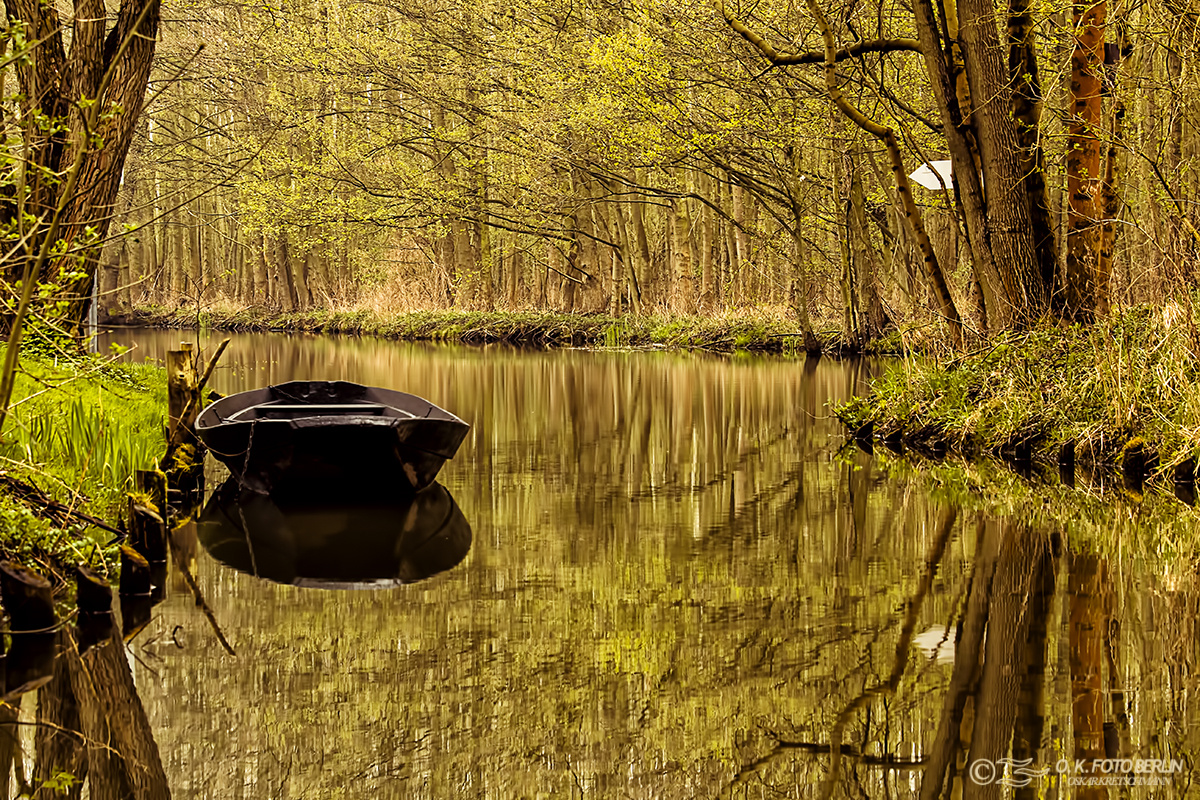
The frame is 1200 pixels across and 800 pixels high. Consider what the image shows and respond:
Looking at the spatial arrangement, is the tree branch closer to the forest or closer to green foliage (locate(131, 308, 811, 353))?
the forest

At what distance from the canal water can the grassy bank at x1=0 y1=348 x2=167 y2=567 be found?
0.69 m

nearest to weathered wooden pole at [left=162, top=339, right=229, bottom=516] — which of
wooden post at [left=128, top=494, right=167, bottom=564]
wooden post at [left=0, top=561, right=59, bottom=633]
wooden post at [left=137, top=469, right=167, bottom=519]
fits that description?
wooden post at [left=137, top=469, right=167, bottom=519]

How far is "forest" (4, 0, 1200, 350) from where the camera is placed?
44.3ft

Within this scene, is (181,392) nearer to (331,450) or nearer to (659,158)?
(331,450)

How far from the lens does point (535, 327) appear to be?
39656 millimetres

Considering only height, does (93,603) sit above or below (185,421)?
below

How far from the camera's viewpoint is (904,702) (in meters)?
5.66

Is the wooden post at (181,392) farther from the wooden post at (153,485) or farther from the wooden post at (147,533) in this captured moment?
the wooden post at (147,533)

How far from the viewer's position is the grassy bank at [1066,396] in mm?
11430

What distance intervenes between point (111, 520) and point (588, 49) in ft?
74.4

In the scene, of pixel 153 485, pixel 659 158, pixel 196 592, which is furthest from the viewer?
pixel 659 158

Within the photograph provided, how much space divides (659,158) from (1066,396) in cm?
1667

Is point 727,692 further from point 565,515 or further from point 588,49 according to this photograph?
point 588,49

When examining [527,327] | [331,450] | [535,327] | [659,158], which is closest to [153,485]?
[331,450]
